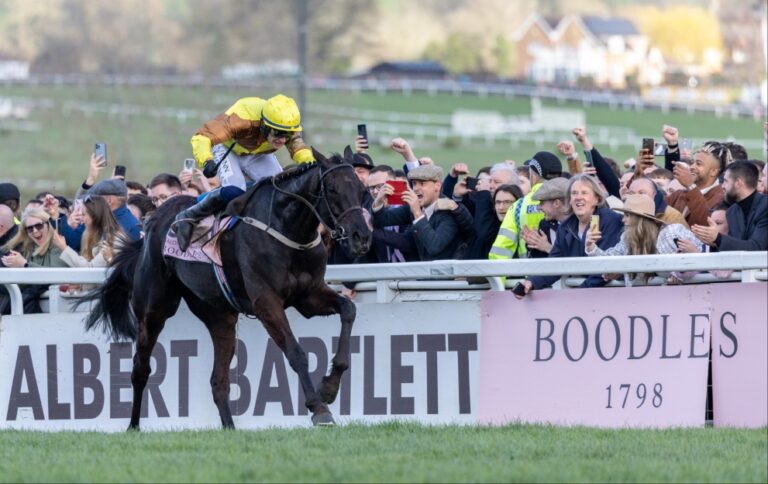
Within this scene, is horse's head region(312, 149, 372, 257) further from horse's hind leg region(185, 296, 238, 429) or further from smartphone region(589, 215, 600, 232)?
smartphone region(589, 215, 600, 232)

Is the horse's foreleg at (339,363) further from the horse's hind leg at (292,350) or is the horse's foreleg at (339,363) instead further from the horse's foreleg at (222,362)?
the horse's foreleg at (222,362)

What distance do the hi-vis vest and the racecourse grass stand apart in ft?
6.22

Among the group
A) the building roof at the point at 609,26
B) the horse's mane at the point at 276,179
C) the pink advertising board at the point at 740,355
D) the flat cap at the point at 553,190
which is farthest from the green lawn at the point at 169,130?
the building roof at the point at 609,26

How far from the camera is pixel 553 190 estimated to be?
9.59 m

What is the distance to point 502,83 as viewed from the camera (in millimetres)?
62281

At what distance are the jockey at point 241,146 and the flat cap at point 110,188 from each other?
195 cm

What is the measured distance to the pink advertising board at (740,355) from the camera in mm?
8055

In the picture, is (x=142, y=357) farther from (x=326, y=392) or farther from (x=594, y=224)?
(x=594, y=224)

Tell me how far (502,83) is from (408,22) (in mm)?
32610

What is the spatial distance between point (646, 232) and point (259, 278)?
2342 millimetres

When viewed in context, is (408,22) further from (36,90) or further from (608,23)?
(36,90)

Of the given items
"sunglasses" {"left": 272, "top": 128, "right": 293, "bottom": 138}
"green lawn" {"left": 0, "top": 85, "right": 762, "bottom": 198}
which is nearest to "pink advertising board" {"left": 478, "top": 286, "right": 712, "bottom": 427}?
"sunglasses" {"left": 272, "top": 128, "right": 293, "bottom": 138}

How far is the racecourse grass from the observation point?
653 centimetres

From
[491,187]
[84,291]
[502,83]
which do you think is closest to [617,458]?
[491,187]
